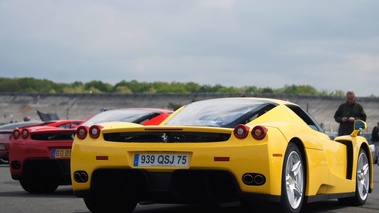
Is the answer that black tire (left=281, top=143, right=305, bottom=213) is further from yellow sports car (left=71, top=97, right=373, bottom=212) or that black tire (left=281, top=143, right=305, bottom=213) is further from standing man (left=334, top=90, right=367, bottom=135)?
standing man (left=334, top=90, right=367, bottom=135)

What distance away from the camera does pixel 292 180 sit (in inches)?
299

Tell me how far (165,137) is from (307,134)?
4.81ft

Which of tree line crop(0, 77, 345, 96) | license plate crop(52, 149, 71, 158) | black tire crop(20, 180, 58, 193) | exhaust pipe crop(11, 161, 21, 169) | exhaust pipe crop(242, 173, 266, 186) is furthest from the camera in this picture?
tree line crop(0, 77, 345, 96)

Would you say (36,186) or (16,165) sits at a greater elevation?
(16,165)

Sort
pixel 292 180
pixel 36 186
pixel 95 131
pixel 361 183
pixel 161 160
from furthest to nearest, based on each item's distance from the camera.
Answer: pixel 36 186 → pixel 361 183 → pixel 95 131 → pixel 292 180 → pixel 161 160

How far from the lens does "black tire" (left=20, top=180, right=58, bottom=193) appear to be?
11078mm

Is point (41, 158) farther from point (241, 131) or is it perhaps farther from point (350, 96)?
point (350, 96)

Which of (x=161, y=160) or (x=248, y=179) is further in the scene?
(x=161, y=160)

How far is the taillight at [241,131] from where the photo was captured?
23.4ft

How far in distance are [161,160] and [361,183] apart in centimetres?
335

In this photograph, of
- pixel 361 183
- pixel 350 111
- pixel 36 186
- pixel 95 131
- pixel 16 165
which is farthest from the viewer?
pixel 350 111

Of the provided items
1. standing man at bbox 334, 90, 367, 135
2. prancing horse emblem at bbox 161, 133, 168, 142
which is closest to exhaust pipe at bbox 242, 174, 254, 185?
prancing horse emblem at bbox 161, 133, 168, 142

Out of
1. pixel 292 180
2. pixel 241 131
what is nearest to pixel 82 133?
pixel 241 131

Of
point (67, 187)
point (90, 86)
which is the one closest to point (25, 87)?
point (90, 86)
